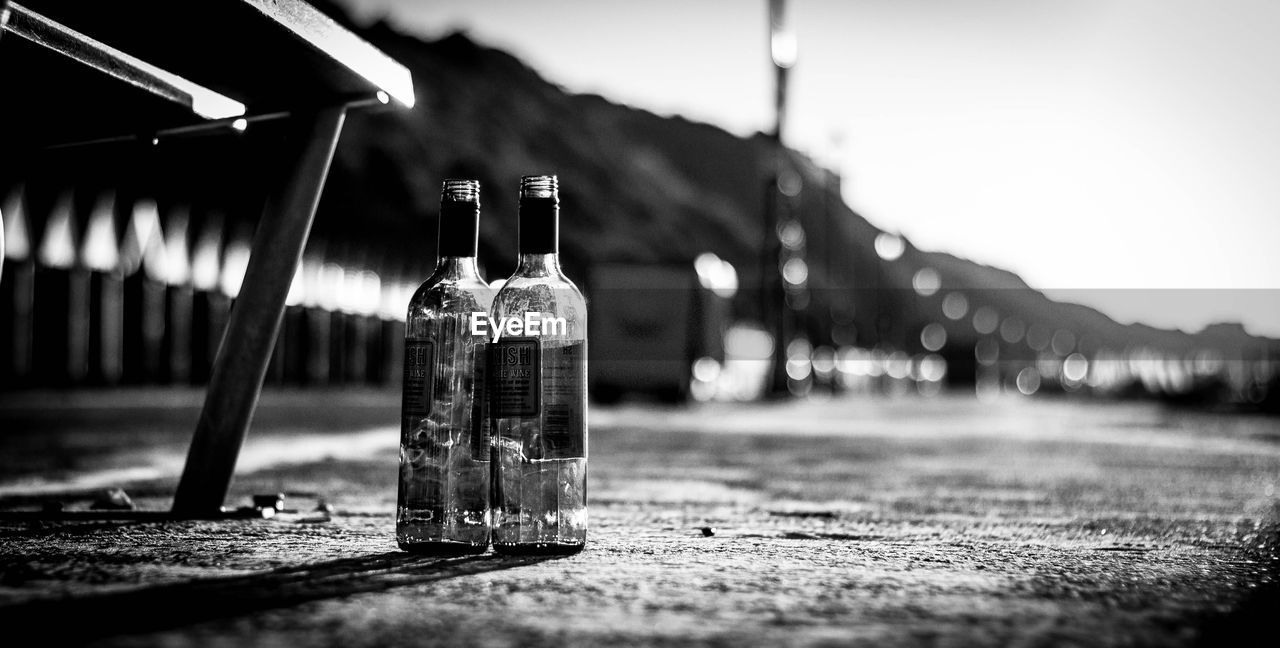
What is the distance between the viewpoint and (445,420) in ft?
7.73

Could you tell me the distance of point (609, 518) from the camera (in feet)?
10.9

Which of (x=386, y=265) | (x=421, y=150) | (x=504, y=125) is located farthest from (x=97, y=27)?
(x=504, y=125)

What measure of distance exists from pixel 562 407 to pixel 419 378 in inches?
12.5

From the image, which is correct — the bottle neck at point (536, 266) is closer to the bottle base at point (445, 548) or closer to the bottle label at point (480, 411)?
the bottle label at point (480, 411)

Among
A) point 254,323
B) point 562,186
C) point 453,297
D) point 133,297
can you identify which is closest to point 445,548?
point 453,297

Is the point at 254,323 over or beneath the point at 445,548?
over

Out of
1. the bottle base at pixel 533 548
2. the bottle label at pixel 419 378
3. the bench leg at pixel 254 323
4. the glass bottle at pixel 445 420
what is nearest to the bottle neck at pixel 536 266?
the glass bottle at pixel 445 420

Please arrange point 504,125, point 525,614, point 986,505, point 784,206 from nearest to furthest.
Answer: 1. point 525,614
2. point 986,505
3. point 784,206
4. point 504,125

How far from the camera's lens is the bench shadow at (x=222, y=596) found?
5.30 feet

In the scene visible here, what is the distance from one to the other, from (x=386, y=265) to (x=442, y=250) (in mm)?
38099

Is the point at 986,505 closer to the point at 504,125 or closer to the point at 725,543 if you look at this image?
the point at 725,543

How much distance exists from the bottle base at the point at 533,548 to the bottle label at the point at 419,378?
0.33 meters

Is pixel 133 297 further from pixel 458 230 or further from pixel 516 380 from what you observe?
pixel 516 380

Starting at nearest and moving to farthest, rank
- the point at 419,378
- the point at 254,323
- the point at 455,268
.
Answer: the point at 419,378 → the point at 455,268 → the point at 254,323
